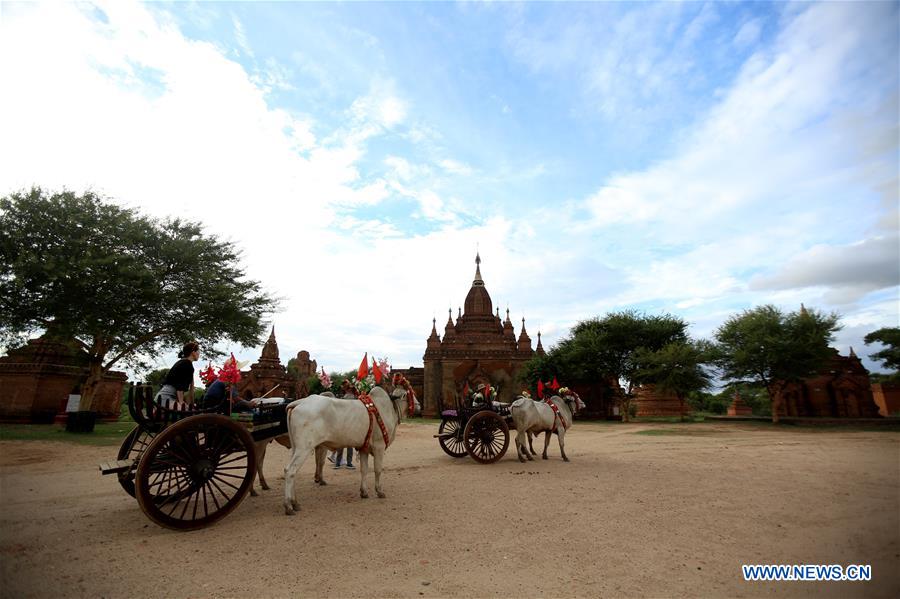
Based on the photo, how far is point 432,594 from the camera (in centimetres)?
323

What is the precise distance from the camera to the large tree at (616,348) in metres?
29.3

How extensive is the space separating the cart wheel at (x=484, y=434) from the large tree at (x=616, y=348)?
2147 cm

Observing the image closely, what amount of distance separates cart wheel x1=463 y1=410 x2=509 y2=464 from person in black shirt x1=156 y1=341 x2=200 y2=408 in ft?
18.4

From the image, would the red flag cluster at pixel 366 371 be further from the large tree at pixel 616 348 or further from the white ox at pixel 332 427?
the large tree at pixel 616 348

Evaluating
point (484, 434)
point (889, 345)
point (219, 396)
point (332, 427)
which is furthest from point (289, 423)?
point (889, 345)

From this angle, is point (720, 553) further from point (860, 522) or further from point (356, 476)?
point (356, 476)

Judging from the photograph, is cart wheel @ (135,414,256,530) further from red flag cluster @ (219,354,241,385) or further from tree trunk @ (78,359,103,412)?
tree trunk @ (78,359,103,412)

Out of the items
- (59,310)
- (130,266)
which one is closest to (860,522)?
(130,266)

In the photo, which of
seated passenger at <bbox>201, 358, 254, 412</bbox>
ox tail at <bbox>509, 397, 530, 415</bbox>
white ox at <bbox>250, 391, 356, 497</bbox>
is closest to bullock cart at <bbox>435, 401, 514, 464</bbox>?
ox tail at <bbox>509, 397, 530, 415</bbox>

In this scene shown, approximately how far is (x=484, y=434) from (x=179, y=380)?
616 centimetres

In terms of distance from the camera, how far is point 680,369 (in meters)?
25.3

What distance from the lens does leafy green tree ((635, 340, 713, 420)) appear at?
25.2 m

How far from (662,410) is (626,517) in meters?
35.0

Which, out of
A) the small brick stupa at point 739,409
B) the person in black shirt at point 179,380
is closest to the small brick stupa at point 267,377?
the person in black shirt at point 179,380
